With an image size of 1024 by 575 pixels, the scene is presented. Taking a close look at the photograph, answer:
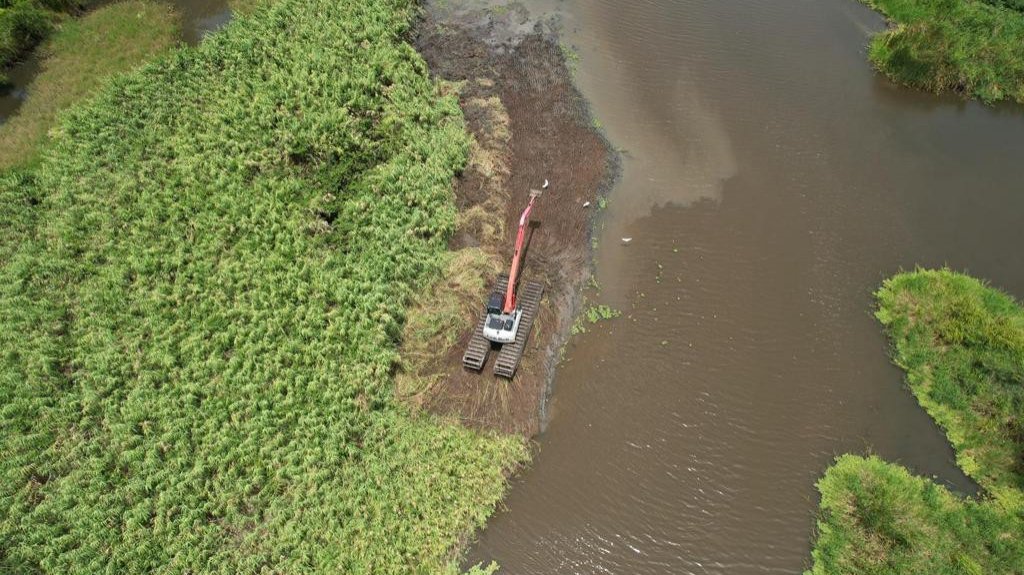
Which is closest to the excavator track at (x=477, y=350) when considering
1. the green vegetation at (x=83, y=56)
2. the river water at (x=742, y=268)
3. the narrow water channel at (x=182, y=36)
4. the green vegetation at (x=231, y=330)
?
the green vegetation at (x=231, y=330)

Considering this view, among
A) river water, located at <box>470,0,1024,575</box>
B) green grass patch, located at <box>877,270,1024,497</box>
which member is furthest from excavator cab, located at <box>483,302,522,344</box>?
green grass patch, located at <box>877,270,1024,497</box>

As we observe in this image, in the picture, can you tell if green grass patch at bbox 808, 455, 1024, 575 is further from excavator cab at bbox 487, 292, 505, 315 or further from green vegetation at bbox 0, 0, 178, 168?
green vegetation at bbox 0, 0, 178, 168

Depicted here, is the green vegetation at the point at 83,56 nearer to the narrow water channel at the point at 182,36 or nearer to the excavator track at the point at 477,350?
the narrow water channel at the point at 182,36

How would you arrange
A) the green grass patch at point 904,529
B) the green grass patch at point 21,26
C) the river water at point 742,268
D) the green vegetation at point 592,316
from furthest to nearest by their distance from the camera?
the green grass patch at point 21,26
the green vegetation at point 592,316
the river water at point 742,268
the green grass patch at point 904,529

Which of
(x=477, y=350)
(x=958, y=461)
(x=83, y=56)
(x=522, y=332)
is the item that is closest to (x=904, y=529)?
(x=958, y=461)

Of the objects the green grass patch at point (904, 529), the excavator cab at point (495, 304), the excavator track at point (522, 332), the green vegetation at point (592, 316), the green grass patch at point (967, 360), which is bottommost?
the green grass patch at point (904, 529)
